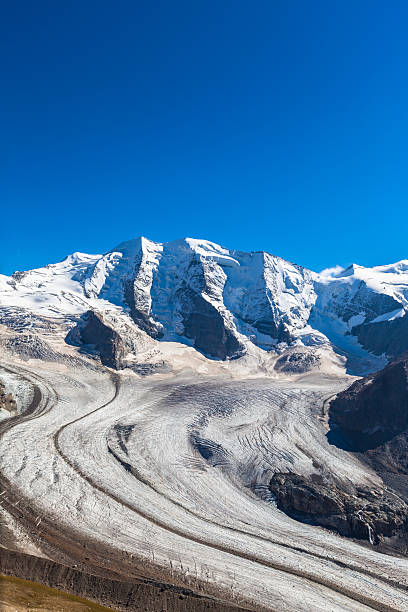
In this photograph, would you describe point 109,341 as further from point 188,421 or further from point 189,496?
point 189,496

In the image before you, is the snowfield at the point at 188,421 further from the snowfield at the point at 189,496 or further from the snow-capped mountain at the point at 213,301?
the snow-capped mountain at the point at 213,301

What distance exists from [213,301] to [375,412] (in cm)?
8879

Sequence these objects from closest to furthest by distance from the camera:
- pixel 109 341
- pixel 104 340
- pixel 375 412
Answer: pixel 375 412 → pixel 109 341 → pixel 104 340

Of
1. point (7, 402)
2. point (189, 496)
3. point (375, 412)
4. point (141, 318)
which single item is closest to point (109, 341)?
point (141, 318)

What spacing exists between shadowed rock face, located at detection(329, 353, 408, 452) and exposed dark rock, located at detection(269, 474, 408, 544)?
688 inches

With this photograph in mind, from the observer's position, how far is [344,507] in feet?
153

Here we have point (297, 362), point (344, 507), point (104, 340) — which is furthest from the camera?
point (297, 362)

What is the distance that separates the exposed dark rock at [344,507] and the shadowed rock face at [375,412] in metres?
17.5

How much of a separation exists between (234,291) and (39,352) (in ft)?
296

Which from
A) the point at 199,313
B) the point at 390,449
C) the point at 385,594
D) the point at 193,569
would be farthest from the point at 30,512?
the point at 199,313

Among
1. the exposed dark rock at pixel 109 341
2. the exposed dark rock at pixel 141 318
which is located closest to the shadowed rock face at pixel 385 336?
the exposed dark rock at pixel 141 318

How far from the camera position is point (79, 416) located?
2825 inches

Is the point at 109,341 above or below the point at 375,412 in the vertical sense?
above

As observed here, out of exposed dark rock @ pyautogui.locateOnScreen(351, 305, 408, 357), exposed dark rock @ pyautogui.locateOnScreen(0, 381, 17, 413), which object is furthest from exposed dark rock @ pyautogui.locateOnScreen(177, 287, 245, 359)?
exposed dark rock @ pyautogui.locateOnScreen(0, 381, 17, 413)
